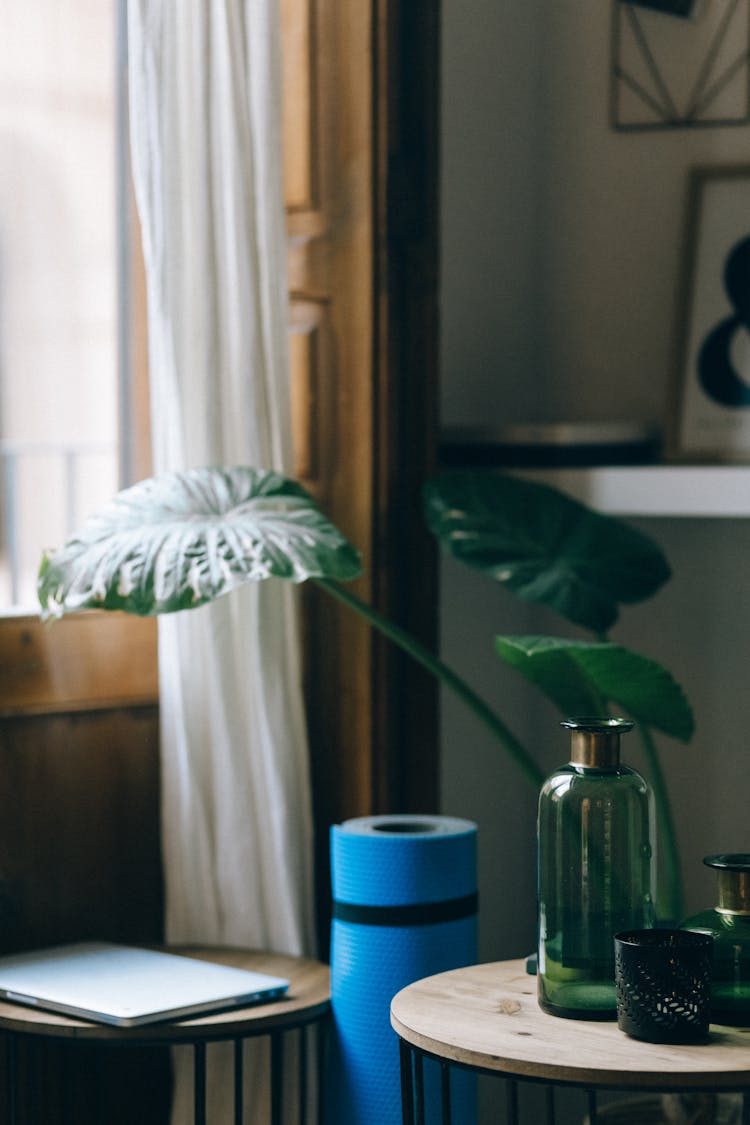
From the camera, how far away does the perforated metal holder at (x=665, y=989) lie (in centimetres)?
147

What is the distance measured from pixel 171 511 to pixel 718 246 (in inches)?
36.8

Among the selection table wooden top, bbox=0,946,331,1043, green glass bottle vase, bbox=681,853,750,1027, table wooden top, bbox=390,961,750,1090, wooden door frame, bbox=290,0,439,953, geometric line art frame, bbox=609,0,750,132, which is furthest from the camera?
geometric line art frame, bbox=609,0,750,132

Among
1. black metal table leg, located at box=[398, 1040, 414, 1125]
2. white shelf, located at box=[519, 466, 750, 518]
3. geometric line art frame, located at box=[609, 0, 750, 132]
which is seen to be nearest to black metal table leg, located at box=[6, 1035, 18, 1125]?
black metal table leg, located at box=[398, 1040, 414, 1125]

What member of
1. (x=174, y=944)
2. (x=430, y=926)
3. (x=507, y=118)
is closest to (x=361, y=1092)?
(x=430, y=926)

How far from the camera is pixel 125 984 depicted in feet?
6.33

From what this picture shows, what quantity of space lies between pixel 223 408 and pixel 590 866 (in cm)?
89

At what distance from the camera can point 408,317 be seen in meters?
2.32

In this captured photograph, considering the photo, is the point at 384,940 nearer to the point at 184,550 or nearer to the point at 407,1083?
the point at 407,1083

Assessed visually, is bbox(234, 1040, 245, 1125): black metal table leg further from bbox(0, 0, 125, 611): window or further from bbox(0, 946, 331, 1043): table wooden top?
bbox(0, 0, 125, 611): window

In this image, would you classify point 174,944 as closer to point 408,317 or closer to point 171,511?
point 171,511

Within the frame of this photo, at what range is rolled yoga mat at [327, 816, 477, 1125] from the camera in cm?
190

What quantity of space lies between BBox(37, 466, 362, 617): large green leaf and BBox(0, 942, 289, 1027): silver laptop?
17.1 inches

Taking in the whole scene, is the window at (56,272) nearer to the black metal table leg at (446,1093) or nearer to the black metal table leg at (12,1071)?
the black metal table leg at (12,1071)

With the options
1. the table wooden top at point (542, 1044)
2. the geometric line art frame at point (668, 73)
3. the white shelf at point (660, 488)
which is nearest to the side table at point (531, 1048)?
the table wooden top at point (542, 1044)
